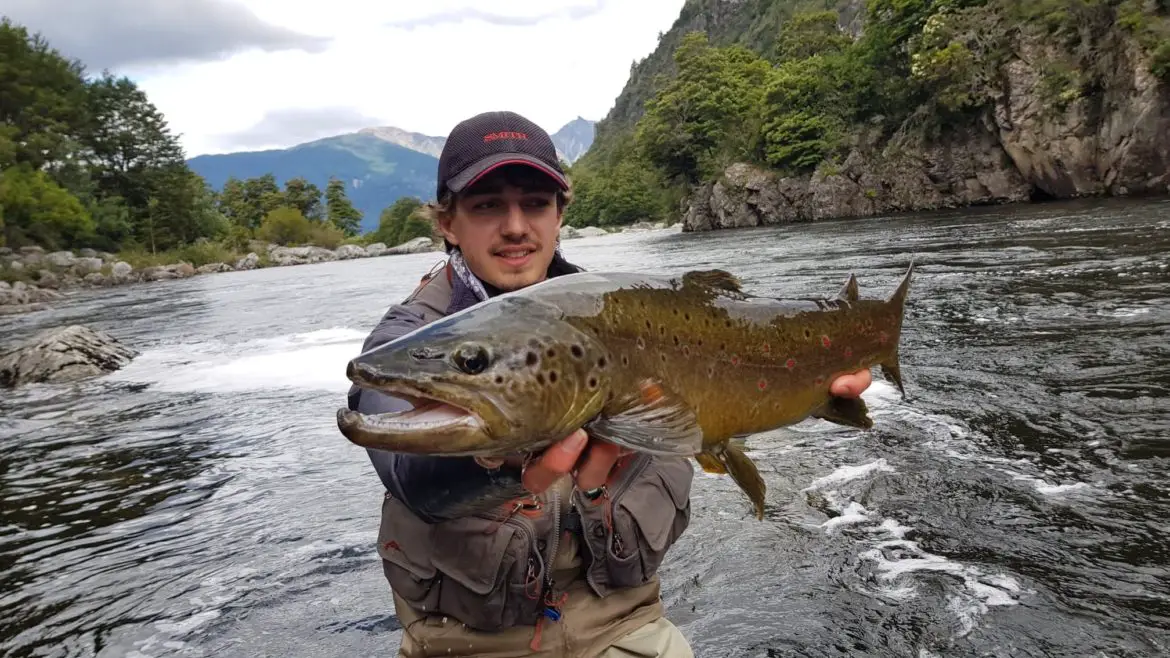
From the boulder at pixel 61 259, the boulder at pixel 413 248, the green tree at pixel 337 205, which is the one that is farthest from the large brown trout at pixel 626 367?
the green tree at pixel 337 205

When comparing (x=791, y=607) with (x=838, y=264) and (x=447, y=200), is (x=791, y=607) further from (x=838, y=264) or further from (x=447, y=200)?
(x=838, y=264)

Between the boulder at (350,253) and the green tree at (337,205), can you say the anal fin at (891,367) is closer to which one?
the boulder at (350,253)

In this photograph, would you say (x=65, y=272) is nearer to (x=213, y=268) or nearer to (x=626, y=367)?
Answer: (x=213, y=268)

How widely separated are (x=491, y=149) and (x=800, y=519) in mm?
3712

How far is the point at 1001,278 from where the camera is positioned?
13.8 m

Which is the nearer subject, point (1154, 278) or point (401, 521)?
point (401, 521)

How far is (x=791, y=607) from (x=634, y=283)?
2.71 meters

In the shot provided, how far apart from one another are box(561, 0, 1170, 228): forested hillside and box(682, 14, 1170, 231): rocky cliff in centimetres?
8

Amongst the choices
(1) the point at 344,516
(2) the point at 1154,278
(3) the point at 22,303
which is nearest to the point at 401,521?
(1) the point at 344,516

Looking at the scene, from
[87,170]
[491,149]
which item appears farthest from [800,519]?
[87,170]

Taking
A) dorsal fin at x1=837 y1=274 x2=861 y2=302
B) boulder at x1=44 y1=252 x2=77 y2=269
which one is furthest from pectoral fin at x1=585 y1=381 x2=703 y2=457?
boulder at x1=44 y1=252 x2=77 y2=269

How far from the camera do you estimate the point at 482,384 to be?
1.82m

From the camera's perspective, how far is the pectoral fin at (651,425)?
1969 millimetres

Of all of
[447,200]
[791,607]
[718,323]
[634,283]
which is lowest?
[791,607]
